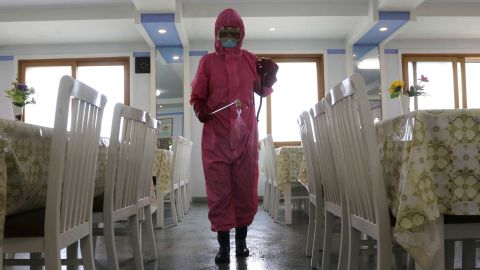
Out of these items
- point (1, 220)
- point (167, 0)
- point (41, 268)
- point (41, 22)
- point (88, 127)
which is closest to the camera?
point (1, 220)

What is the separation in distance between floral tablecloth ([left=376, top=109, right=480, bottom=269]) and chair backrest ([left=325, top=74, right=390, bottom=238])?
0.24 ft

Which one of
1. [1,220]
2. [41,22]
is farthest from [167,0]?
[1,220]

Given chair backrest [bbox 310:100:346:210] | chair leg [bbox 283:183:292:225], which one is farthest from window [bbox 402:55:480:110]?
chair backrest [bbox 310:100:346:210]

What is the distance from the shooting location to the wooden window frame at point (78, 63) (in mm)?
6734

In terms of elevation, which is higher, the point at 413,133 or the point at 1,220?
the point at 413,133

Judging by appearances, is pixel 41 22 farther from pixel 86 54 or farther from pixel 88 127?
pixel 88 127

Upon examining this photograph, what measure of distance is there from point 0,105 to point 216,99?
18.6ft

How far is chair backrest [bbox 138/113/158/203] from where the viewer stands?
2.17m

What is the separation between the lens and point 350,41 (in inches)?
256

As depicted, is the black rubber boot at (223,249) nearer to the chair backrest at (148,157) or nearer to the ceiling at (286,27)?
the chair backrest at (148,157)

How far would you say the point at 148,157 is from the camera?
2258mm

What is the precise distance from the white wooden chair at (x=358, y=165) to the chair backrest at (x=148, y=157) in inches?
38.5

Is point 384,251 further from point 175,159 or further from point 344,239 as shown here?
point 175,159

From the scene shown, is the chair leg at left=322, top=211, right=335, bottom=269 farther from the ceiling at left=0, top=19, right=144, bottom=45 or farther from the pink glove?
the ceiling at left=0, top=19, right=144, bottom=45
